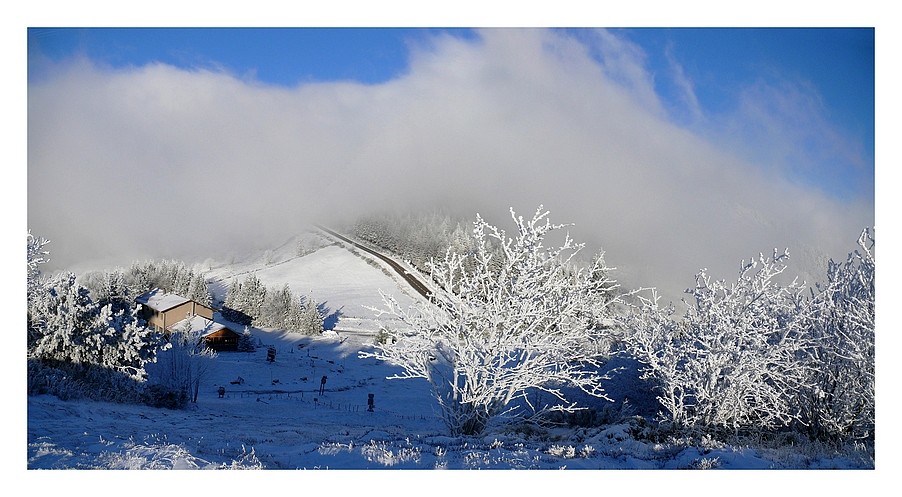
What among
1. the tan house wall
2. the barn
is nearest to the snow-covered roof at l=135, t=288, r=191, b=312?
the barn

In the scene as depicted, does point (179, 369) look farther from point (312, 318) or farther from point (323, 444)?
point (323, 444)

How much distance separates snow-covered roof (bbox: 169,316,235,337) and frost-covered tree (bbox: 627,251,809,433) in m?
16.0

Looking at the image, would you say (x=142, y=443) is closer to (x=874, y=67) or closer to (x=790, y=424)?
(x=790, y=424)

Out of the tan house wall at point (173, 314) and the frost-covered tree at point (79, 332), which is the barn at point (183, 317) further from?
the frost-covered tree at point (79, 332)

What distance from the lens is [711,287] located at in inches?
305

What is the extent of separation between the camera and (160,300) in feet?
60.1

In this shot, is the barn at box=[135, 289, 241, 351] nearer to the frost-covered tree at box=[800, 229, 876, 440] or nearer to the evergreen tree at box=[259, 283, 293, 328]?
the evergreen tree at box=[259, 283, 293, 328]

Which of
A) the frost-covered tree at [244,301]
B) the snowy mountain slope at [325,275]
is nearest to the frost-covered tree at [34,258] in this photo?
the snowy mountain slope at [325,275]

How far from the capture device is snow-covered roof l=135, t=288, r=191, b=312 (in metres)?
17.3

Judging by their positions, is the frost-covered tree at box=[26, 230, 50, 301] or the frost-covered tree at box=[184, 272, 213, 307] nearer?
the frost-covered tree at box=[26, 230, 50, 301]

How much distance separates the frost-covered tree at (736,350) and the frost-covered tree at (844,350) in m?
0.22

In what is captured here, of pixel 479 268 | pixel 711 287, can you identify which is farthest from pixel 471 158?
pixel 711 287
